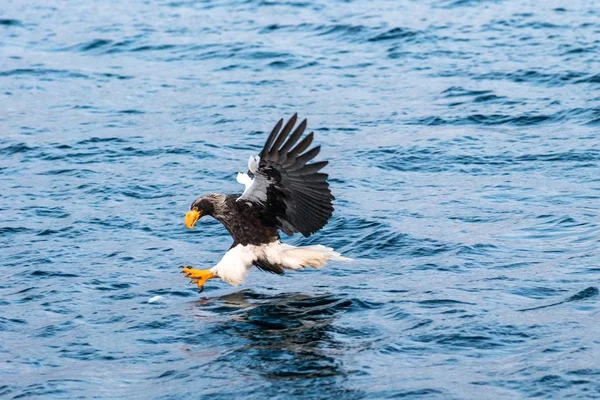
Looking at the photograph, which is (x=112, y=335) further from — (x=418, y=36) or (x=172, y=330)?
(x=418, y=36)

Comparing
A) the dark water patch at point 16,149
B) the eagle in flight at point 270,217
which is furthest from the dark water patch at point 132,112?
the eagle in flight at point 270,217

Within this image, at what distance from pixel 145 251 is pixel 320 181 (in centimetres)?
247

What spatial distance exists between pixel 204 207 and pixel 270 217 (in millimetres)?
657

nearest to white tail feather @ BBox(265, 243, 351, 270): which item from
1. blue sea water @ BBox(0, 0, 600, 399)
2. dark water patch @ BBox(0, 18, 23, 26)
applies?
blue sea water @ BBox(0, 0, 600, 399)

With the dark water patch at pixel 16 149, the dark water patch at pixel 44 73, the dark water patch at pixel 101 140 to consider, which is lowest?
the dark water patch at pixel 101 140

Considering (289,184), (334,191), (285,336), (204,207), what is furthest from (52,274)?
(334,191)

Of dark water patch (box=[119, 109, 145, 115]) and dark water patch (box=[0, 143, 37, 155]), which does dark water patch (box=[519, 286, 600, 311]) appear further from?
dark water patch (box=[119, 109, 145, 115])

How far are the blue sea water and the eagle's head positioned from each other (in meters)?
0.61

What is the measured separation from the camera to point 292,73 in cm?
1725

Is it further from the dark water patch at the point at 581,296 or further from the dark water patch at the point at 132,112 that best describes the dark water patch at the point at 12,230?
the dark water patch at the point at 581,296

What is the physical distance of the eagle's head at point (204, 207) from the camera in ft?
34.2

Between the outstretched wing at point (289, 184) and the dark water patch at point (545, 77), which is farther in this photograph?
the dark water patch at point (545, 77)

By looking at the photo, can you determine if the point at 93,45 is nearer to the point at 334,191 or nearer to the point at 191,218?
the point at 334,191

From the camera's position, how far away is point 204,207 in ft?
34.4
